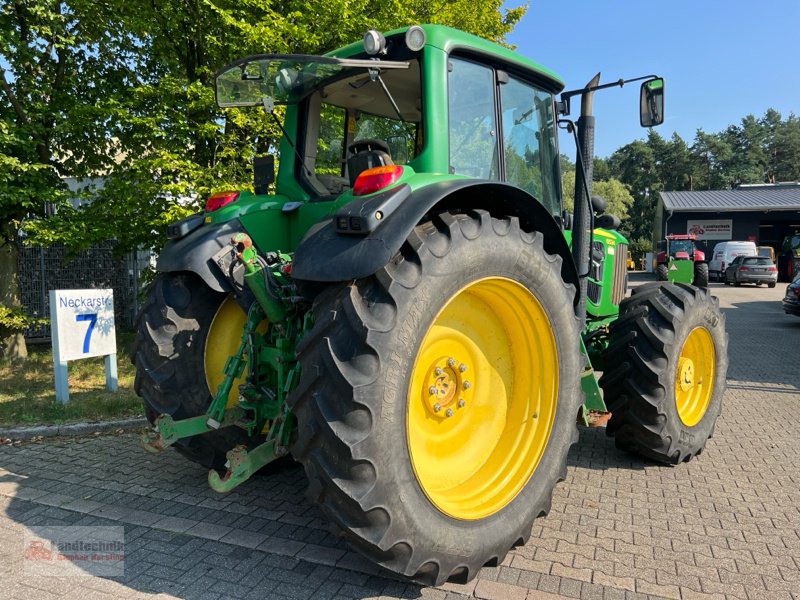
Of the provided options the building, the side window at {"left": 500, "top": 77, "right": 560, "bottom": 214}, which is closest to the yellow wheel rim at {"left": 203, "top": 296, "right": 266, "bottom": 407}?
the side window at {"left": 500, "top": 77, "right": 560, "bottom": 214}

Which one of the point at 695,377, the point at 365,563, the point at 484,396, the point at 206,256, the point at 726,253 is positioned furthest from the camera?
the point at 726,253

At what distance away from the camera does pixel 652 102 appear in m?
3.81

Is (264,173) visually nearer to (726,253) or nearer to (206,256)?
(206,256)

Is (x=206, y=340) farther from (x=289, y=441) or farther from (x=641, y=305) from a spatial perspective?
(x=641, y=305)

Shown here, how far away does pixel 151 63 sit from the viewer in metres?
7.96

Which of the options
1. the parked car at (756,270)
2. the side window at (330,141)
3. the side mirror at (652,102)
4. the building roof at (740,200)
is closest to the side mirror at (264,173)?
the side window at (330,141)

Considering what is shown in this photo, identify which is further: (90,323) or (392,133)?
(90,323)

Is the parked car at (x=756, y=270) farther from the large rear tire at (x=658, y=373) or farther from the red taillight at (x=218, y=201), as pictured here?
the red taillight at (x=218, y=201)

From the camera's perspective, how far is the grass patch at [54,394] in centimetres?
532

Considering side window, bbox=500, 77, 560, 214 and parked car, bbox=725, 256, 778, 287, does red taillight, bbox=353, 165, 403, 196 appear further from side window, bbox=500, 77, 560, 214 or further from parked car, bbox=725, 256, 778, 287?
parked car, bbox=725, 256, 778, 287

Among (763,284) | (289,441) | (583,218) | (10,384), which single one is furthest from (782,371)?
(763,284)

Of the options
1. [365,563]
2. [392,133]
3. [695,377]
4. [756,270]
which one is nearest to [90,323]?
[392,133]

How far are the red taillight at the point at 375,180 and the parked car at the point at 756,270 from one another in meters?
26.5

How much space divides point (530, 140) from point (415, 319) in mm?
2182
